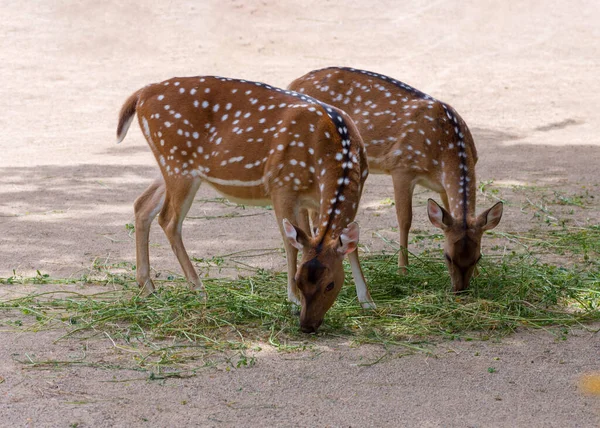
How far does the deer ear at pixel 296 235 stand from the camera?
17.5 ft

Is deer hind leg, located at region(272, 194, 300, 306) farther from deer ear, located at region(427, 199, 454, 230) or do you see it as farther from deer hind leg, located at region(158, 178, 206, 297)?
deer ear, located at region(427, 199, 454, 230)

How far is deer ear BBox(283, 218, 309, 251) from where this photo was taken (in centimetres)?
534

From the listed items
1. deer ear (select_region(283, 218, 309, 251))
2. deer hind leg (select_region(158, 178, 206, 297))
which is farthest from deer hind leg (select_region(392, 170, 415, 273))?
deer ear (select_region(283, 218, 309, 251))

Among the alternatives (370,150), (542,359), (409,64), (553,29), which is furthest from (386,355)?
(553,29)

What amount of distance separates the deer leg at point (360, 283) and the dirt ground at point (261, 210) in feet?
2.31

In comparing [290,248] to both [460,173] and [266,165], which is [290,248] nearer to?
[266,165]

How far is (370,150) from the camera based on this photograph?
7359mm

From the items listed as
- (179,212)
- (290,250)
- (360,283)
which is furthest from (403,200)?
(179,212)

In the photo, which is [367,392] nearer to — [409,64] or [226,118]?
[226,118]

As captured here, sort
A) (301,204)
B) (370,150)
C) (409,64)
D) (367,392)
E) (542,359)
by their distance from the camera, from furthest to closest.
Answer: (409,64) → (370,150) → (301,204) → (542,359) → (367,392)

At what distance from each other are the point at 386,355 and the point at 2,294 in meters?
2.88

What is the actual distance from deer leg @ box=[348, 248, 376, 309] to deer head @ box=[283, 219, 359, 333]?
616 millimetres

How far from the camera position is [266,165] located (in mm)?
6008

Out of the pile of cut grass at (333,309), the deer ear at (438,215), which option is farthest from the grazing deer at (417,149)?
the pile of cut grass at (333,309)
